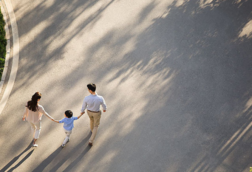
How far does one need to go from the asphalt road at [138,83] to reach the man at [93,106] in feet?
1.85

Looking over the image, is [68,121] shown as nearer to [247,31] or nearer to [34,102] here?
[34,102]

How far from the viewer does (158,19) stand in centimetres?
1019

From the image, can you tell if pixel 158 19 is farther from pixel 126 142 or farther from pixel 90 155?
pixel 90 155

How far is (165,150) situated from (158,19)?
512cm

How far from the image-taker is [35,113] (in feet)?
21.5

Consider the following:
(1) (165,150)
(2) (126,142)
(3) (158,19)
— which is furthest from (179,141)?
(3) (158,19)

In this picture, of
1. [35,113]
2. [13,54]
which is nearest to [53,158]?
[35,113]

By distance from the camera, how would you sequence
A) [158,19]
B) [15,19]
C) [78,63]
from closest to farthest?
[78,63], [15,19], [158,19]

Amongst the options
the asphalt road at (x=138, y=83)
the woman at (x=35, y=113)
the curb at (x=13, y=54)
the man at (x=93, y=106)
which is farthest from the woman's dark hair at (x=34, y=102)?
the curb at (x=13, y=54)

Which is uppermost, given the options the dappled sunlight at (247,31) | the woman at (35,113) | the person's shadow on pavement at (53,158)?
the woman at (35,113)

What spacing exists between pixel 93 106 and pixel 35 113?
1453 millimetres

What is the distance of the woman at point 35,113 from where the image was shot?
6.29m

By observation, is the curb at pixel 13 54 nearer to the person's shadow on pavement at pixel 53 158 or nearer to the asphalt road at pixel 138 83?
the asphalt road at pixel 138 83

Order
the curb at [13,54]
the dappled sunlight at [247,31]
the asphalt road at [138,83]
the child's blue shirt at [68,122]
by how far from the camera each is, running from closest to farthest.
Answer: the child's blue shirt at [68,122] → the asphalt road at [138,83] → the curb at [13,54] → the dappled sunlight at [247,31]
